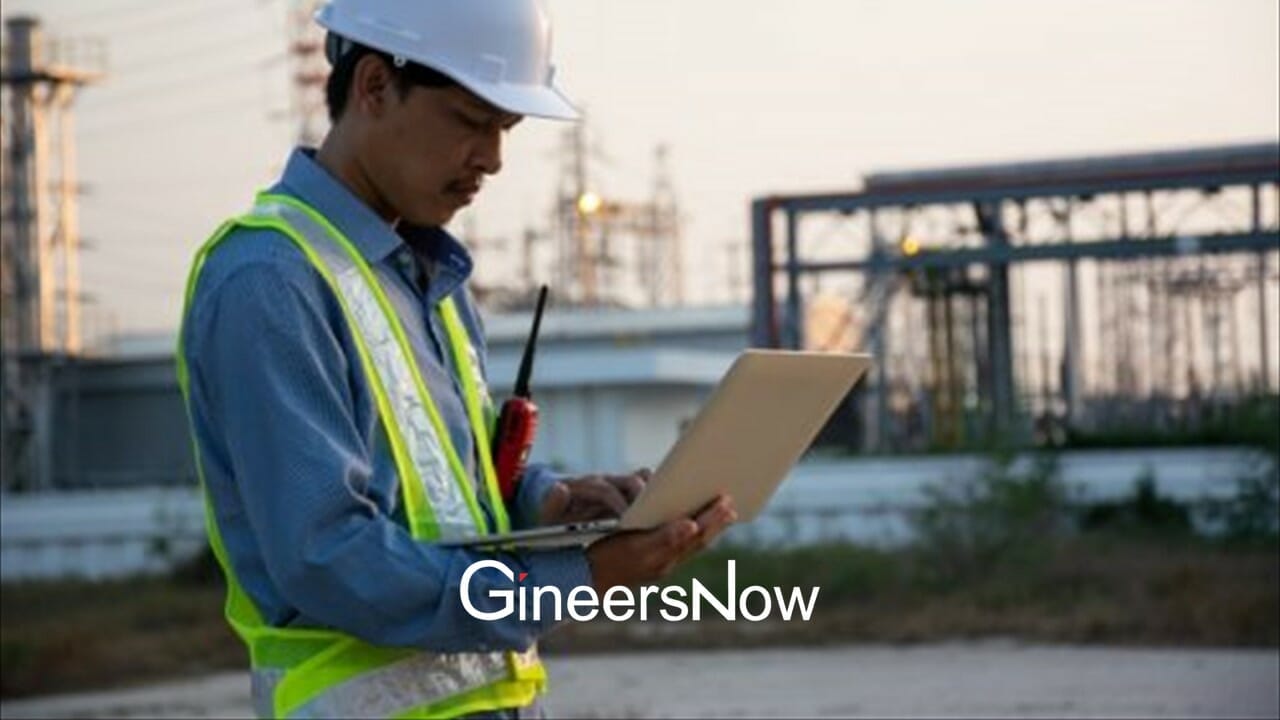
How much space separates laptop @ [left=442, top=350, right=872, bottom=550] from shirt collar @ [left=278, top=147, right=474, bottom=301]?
401 millimetres

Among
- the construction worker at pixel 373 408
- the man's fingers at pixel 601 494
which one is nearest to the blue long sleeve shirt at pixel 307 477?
the construction worker at pixel 373 408

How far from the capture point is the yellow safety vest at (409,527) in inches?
154

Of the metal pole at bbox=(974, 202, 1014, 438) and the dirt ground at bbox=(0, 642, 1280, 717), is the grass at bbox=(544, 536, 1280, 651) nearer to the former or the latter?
the dirt ground at bbox=(0, 642, 1280, 717)

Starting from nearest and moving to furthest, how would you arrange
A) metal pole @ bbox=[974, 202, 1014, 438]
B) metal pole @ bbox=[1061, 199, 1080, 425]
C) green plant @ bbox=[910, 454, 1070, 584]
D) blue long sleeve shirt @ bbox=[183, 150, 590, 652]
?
blue long sleeve shirt @ bbox=[183, 150, 590, 652], green plant @ bbox=[910, 454, 1070, 584], metal pole @ bbox=[974, 202, 1014, 438], metal pole @ bbox=[1061, 199, 1080, 425]

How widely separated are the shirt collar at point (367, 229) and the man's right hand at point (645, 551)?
1.46 ft

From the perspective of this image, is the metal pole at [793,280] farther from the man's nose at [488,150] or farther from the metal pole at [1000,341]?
the man's nose at [488,150]

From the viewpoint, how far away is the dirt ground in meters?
14.8

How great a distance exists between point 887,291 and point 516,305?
19002 millimetres

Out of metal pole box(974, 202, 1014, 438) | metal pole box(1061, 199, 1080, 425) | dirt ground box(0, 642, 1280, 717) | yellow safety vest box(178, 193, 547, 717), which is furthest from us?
metal pole box(1061, 199, 1080, 425)

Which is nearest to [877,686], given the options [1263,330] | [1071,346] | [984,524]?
[984,524]

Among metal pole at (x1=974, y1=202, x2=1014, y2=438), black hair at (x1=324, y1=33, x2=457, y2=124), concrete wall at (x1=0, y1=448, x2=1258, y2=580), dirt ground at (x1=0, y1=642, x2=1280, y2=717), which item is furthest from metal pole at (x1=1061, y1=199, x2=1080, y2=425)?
black hair at (x1=324, y1=33, x2=457, y2=124)

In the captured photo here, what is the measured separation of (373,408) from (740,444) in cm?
48

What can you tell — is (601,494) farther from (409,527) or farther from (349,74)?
(349,74)

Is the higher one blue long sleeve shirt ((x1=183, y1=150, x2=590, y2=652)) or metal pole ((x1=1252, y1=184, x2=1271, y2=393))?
blue long sleeve shirt ((x1=183, y1=150, x2=590, y2=652))
